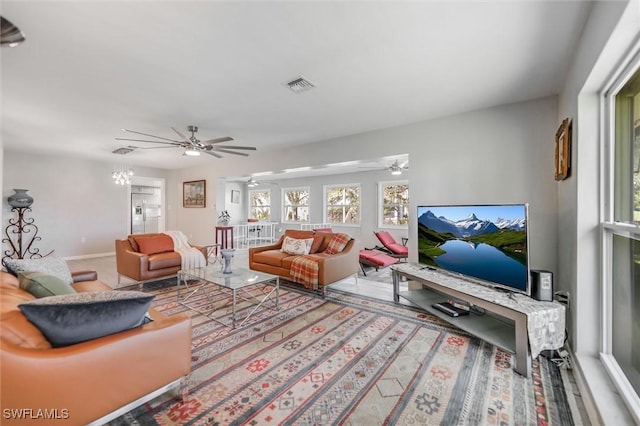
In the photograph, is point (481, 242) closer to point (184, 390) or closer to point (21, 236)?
point (184, 390)

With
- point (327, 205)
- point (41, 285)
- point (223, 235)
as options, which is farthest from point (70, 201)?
point (327, 205)

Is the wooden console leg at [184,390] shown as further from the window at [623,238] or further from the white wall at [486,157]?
the white wall at [486,157]

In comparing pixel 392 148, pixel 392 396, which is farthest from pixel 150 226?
pixel 392 396

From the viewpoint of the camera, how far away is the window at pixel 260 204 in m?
9.77

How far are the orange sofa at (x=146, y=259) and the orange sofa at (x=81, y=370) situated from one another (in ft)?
7.55

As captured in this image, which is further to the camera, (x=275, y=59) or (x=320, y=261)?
(x=320, y=261)

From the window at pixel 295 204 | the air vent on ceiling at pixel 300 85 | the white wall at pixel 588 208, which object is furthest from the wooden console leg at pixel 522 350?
the window at pixel 295 204

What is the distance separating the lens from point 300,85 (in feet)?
8.30

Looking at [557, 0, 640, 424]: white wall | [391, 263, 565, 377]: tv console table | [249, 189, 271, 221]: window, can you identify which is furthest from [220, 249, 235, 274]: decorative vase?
[249, 189, 271, 221]: window

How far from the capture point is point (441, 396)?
67.0 inches

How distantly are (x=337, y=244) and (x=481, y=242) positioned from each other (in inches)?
84.4

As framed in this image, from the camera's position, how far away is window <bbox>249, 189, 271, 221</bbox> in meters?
9.77

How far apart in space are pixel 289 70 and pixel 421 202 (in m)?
2.43

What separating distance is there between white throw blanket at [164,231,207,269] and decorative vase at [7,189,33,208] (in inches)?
130
